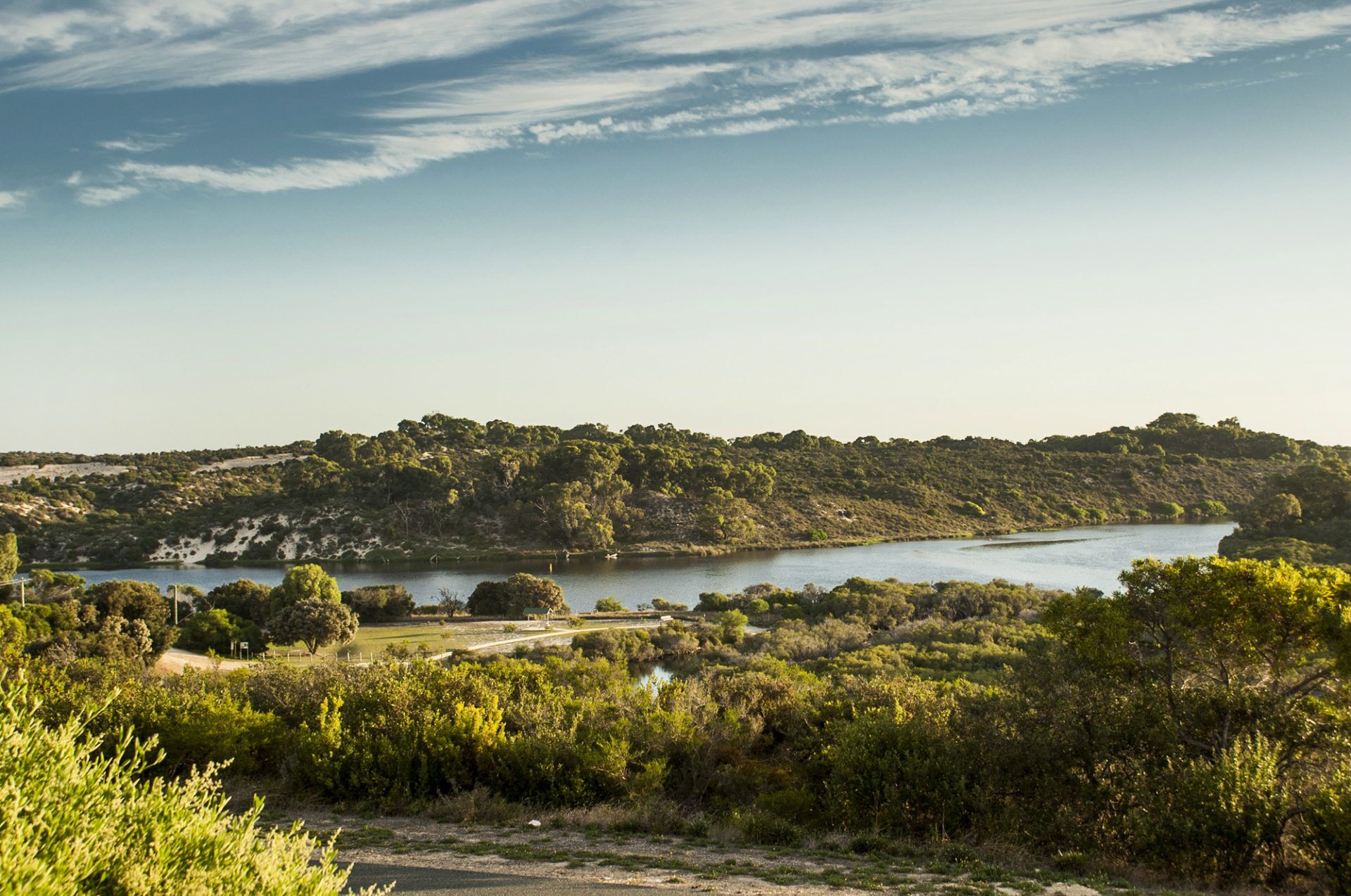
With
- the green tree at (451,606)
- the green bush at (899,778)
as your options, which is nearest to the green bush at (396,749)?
the green bush at (899,778)

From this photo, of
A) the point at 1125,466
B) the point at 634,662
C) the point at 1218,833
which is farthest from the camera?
the point at 1125,466

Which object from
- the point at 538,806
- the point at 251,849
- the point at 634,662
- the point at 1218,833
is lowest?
the point at 634,662

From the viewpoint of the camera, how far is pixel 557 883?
7.61 meters

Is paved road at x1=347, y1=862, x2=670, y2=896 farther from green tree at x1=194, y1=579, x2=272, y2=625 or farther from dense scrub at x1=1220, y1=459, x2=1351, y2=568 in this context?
dense scrub at x1=1220, y1=459, x2=1351, y2=568

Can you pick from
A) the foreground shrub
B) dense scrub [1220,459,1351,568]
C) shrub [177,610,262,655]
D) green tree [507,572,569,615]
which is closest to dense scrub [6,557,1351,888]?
the foreground shrub

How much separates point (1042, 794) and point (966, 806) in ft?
2.58

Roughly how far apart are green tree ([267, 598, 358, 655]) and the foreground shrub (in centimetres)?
2686

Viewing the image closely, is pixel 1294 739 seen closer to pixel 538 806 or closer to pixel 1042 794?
pixel 1042 794

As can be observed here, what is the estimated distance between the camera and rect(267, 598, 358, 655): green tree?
28.8 m

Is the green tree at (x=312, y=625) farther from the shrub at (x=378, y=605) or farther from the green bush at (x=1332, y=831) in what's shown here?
the green bush at (x=1332, y=831)

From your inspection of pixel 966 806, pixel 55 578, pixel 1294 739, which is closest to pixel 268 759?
pixel 966 806

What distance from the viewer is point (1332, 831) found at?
756 cm

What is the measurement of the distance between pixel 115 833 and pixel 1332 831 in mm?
8731

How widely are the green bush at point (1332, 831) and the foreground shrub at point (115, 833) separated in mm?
7886
